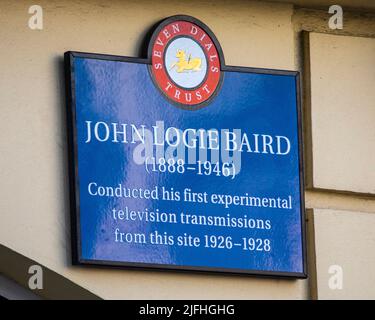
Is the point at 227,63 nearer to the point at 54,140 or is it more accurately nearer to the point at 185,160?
the point at 185,160

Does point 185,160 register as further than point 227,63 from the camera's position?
No

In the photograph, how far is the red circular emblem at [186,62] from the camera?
34.2 ft

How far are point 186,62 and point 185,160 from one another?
570 millimetres

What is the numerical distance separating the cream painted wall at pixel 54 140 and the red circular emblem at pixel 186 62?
10 cm

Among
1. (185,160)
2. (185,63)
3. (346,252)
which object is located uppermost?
(185,63)

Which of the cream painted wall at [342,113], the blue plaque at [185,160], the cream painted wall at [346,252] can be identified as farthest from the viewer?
the cream painted wall at [342,113]

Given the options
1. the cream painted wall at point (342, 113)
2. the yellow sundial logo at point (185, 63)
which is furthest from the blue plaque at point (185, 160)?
the cream painted wall at point (342, 113)

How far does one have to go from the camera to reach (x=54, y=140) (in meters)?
10.1

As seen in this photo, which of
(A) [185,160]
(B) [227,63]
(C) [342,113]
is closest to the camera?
(A) [185,160]

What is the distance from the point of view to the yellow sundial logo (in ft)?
34.4

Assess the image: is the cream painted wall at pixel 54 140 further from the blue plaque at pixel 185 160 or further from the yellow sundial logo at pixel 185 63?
the yellow sundial logo at pixel 185 63

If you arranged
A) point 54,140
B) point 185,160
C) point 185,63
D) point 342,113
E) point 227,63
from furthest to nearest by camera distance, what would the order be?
point 342,113 < point 227,63 < point 185,63 < point 185,160 < point 54,140

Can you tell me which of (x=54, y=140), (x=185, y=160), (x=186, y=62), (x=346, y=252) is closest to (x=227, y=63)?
(x=186, y=62)
